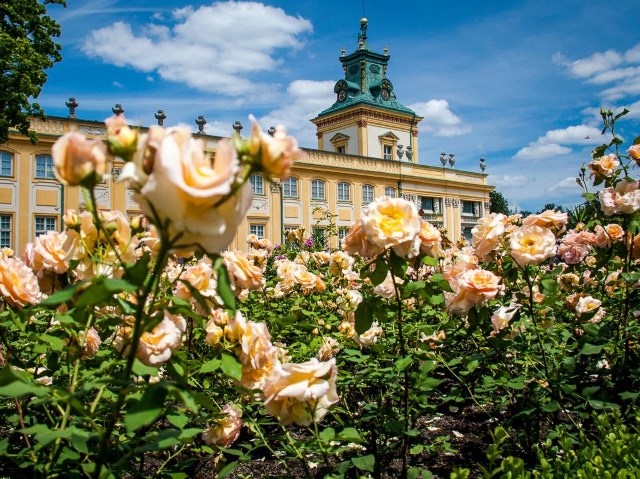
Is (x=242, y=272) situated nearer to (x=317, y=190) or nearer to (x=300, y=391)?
(x=300, y=391)

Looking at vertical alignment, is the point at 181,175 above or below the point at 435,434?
above

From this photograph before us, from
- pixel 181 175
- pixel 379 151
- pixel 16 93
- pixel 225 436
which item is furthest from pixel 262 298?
pixel 379 151

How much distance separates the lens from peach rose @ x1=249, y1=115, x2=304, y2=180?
0.79m

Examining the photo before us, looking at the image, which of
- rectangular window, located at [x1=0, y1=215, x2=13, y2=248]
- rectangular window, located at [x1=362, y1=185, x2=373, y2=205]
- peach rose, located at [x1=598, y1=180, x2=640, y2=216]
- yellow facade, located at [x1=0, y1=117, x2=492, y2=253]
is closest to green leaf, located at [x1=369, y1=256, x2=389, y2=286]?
peach rose, located at [x1=598, y1=180, x2=640, y2=216]

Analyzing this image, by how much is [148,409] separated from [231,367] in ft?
1.40

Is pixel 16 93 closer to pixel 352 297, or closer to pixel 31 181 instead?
pixel 31 181

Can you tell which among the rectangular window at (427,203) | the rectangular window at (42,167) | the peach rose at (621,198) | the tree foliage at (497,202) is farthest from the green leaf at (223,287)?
the tree foliage at (497,202)

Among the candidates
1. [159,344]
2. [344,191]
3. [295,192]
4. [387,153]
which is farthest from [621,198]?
[387,153]

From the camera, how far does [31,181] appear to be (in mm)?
21047

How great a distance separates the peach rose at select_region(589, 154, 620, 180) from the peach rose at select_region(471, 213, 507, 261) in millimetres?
802

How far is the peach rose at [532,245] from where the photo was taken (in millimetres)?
1851

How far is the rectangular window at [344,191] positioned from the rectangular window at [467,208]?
420 inches

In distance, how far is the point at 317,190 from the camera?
29.3 m

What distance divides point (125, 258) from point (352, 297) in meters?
1.73
